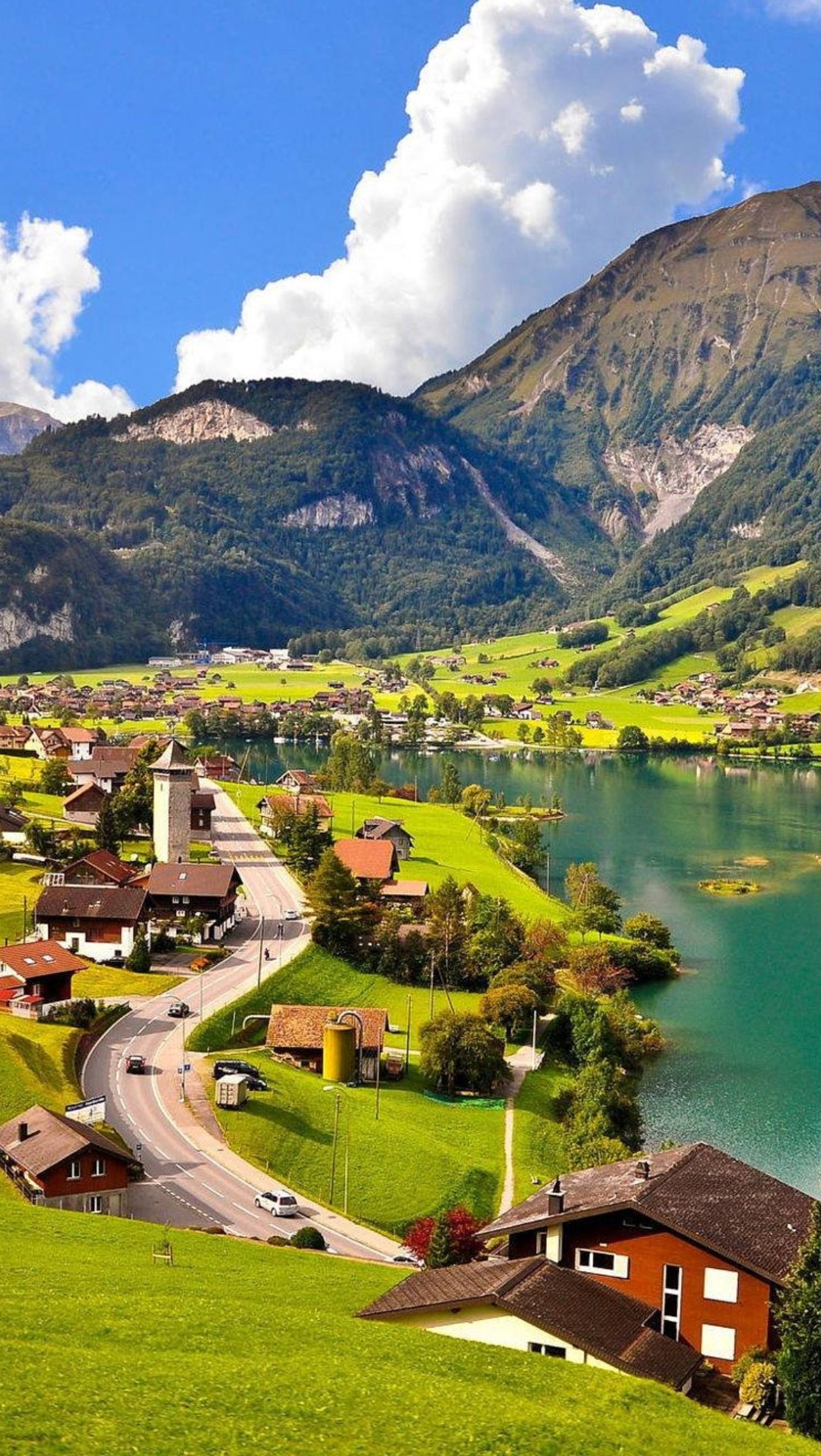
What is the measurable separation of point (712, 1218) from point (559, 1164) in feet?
46.8

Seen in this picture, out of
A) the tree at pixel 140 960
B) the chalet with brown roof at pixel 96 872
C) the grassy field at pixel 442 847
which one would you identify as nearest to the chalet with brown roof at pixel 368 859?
the grassy field at pixel 442 847

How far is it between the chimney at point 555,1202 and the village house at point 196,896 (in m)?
32.3

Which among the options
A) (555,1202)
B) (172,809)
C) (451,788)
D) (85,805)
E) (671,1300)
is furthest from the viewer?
(451,788)

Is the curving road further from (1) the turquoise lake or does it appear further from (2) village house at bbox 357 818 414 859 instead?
(2) village house at bbox 357 818 414 859

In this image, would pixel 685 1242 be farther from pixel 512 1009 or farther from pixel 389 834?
pixel 389 834

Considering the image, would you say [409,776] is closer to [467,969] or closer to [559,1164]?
[467,969]

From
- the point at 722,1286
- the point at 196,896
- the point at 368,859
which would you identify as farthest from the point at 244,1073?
the point at 368,859

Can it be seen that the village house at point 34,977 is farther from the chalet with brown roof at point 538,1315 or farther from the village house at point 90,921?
the chalet with brown roof at point 538,1315

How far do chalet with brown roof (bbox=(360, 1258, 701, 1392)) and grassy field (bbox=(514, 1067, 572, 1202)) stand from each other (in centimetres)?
1390

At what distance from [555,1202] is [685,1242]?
1.96 m

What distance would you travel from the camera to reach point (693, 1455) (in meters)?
12.6

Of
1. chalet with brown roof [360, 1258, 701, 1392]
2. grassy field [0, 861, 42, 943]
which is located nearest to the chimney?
chalet with brown roof [360, 1258, 701, 1392]

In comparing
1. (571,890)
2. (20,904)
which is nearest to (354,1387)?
(20,904)

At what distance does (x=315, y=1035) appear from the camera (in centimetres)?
3997
